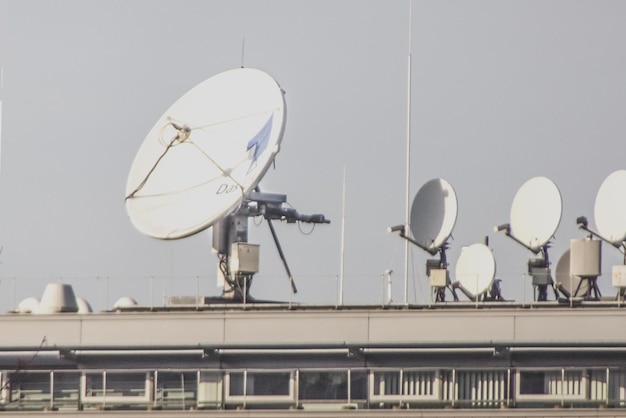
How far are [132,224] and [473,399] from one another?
1322 centimetres

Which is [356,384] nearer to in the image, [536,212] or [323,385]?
[323,385]

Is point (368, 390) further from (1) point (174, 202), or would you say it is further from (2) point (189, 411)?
(1) point (174, 202)

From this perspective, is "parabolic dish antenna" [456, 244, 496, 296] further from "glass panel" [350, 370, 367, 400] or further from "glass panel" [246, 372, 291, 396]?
"glass panel" [246, 372, 291, 396]

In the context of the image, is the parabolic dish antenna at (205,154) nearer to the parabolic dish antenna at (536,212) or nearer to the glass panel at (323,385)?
the glass panel at (323,385)

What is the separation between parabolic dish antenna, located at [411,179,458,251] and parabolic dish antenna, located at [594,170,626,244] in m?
4.70

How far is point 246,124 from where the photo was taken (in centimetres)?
6378

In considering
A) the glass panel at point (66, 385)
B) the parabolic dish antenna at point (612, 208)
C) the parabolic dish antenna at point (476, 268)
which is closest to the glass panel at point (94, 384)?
the glass panel at point (66, 385)

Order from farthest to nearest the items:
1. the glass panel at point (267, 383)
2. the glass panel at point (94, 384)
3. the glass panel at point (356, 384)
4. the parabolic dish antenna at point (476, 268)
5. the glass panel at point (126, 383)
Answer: the parabolic dish antenna at point (476, 268) < the glass panel at point (94, 384) < the glass panel at point (126, 383) < the glass panel at point (267, 383) < the glass panel at point (356, 384)

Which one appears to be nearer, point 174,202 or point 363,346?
point 363,346

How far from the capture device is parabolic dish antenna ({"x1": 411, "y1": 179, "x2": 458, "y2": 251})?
62.7 m

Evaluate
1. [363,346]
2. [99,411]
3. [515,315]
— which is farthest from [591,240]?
[99,411]

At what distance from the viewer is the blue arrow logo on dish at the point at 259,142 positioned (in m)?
62.0

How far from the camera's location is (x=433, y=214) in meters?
63.3

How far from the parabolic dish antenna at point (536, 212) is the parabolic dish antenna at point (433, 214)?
6.70 ft
